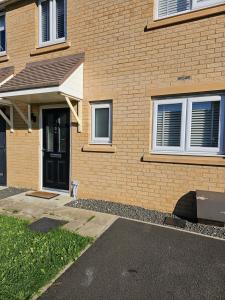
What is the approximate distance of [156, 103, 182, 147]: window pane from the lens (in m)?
4.95

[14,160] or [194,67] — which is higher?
[194,67]

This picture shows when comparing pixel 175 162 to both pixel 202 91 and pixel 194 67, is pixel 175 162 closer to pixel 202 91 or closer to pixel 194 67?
pixel 202 91

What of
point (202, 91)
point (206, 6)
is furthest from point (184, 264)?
point (206, 6)

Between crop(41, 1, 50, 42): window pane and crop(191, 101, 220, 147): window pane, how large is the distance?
4699 millimetres

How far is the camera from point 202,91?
456 cm

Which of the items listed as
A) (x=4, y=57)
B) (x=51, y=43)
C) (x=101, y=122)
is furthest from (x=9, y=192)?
(x=51, y=43)

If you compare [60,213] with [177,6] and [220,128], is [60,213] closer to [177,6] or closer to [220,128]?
[220,128]

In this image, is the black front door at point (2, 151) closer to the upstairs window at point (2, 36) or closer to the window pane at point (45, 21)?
the upstairs window at point (2, 36)

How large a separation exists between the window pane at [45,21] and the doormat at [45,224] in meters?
5.07

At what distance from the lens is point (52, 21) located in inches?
253

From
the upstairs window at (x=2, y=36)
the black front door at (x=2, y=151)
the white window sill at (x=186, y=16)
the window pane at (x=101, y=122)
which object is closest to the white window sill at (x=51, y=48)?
the upstairs window at (x=2, y=36)

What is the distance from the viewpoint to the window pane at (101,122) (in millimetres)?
5805

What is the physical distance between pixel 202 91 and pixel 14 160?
19.1ft

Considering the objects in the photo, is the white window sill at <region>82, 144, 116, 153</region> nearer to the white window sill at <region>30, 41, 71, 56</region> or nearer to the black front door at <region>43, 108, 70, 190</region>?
the black front door at <region>43, 108, 70, 190</region>
